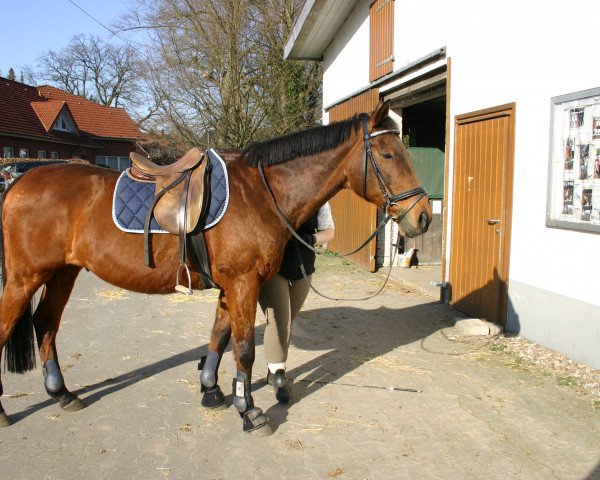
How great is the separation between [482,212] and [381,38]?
13.5 ft

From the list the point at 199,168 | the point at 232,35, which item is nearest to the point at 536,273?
the point at 199,168

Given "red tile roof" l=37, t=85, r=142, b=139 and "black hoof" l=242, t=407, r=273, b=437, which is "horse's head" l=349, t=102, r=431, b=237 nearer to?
"black hoof" l=242, t=407, r=273, b=437

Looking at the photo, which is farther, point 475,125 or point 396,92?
point 396,92

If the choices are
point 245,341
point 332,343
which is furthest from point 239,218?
Answer: point 332,343

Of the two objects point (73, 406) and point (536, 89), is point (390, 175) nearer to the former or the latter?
point (536, 89)

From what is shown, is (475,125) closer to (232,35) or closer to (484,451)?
(484,451)

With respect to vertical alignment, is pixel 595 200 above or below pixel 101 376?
above

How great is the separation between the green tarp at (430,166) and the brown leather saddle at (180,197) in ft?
21.0

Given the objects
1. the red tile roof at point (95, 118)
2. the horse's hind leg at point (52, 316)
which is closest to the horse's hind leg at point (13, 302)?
the horse's hind leg at point (52, 316)

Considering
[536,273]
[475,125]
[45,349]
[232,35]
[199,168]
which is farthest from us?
[232,35]

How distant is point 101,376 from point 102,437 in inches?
42.6

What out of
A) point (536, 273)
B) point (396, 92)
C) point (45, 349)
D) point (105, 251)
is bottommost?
point (45, 349)

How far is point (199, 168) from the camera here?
3.20 meters

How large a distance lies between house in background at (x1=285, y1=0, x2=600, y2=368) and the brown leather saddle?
2.54m
